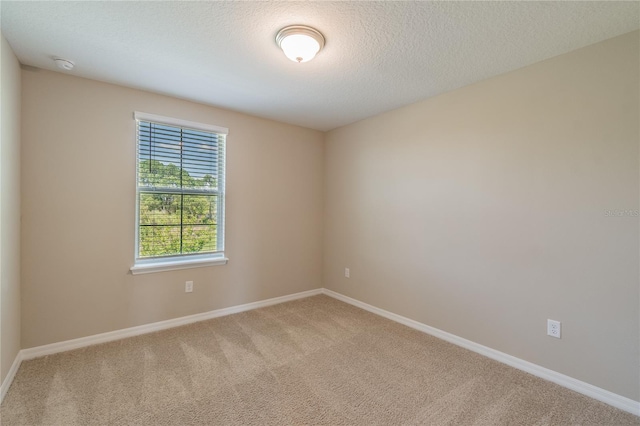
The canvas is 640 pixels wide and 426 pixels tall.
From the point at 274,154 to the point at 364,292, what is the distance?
2.11 meters

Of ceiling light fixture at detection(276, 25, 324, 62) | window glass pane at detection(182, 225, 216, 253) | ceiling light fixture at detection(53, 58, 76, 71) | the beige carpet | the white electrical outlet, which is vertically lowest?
the beige carpet

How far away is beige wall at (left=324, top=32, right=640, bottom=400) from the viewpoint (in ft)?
6.19

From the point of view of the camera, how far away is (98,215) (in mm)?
2629

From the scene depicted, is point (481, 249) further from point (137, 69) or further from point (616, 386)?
point (137, 69)

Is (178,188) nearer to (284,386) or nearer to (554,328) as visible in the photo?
(284,386)

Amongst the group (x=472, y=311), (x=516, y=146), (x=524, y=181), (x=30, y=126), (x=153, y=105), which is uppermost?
(x=153, y=105)

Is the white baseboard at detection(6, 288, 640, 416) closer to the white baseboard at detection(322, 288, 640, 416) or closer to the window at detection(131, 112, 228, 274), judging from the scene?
the white baseboard at detection(322, 288, 640, 416)

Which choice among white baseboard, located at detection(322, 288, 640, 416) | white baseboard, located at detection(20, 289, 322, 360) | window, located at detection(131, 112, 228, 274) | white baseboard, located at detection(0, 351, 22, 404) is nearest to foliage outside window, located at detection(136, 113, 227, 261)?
window, located at detection(131, 112, 228, 274)

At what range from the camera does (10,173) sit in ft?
6.77

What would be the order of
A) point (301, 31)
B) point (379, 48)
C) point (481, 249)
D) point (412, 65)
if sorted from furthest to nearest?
point (481, 249), point (412, 65), point (379, 48), point (301, 31)

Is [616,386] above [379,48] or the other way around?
the other way around

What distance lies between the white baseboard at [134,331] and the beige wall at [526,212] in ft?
5.18

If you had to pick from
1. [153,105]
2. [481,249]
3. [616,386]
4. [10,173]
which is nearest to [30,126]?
[10,173]

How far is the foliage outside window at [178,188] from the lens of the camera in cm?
289
